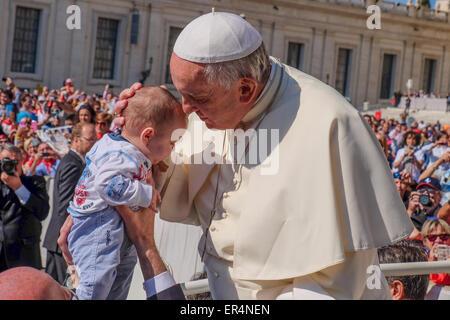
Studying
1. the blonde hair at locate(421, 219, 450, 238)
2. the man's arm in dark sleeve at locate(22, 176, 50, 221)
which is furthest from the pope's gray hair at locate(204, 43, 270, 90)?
the man's arm in dark sleeve at locate(22, 176, 50, 221)

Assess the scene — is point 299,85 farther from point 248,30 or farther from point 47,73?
point 47,73

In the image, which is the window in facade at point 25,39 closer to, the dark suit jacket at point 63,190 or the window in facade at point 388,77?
the window in facade at point 388,77

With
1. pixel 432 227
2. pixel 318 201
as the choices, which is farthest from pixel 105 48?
pixel 318 201

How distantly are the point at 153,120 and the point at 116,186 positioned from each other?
0.25m

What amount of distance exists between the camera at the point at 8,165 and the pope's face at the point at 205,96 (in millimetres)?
4426

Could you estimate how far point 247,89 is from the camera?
2.21 metres

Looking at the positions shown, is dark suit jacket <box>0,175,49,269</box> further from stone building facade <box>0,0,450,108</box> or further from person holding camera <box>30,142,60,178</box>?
stone building facade <box>0,0,450,108</box>

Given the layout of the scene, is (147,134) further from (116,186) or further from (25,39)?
(25,39)

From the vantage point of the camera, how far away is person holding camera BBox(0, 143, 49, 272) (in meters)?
6.41

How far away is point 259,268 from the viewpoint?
2.13 metres

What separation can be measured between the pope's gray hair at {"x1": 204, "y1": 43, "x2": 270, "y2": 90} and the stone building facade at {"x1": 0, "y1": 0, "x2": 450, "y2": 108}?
22.7 metres

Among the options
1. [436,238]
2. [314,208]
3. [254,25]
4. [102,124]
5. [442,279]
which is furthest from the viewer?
[254,25]
